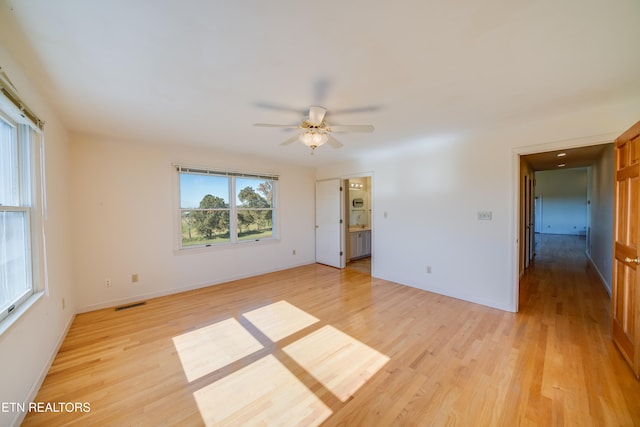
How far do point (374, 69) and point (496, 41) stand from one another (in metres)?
0.74

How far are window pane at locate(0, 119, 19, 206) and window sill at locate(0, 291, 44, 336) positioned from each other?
742mm

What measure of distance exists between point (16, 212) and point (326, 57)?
8.35 feet

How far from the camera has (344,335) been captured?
2557 mm

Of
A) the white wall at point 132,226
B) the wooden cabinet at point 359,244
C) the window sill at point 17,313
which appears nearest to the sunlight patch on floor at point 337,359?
the window sill at point 17,313

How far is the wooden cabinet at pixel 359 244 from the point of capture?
6074mm

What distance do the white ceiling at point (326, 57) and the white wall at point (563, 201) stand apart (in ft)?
34.4

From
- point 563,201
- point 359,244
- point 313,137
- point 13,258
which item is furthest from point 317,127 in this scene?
point 563,201

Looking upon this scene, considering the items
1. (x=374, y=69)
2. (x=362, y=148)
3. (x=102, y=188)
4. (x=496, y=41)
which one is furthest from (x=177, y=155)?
(x=496, y=41)

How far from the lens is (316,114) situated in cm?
218

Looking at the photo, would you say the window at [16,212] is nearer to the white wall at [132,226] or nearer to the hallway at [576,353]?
the white wall at [132,226]

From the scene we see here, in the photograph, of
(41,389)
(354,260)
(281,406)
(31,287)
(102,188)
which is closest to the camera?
(281,406)

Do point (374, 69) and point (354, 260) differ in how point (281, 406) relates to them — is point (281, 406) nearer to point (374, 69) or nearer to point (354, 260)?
point (374, 69)

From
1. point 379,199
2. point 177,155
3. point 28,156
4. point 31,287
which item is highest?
point 177,155

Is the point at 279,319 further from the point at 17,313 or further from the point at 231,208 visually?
the point at 231,208
